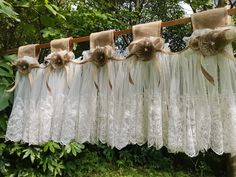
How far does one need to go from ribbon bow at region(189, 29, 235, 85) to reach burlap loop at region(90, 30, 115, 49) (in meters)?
0.36

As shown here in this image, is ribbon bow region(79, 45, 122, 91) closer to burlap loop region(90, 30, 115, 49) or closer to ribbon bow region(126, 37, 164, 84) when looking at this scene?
burlap loop region(90, 30, 115, 49)

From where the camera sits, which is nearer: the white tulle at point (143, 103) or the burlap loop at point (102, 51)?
the white tulle at point (143, 103)

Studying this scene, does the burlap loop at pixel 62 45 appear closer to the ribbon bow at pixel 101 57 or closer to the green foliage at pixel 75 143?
the ribbon bow at pixel 101 57

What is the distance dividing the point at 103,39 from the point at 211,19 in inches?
18.4

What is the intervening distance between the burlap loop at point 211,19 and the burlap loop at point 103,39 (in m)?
0.36

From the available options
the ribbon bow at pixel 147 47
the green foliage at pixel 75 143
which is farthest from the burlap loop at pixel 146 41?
the green foliage at pixel 75 143

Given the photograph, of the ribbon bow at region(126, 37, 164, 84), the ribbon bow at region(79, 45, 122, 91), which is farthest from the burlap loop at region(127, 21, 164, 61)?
the ribbon bow at region(79, 45, 122, 91)

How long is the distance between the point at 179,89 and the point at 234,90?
20 cm

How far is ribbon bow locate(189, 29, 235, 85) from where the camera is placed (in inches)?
45.1

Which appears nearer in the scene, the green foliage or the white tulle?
the white tulle

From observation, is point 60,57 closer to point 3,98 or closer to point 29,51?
point 29,51

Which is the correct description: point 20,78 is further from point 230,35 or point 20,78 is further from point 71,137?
point 230,35

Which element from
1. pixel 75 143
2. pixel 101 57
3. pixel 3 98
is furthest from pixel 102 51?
pixel 75 143

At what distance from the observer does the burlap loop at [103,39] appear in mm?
1416
